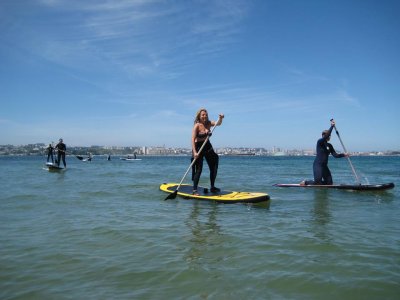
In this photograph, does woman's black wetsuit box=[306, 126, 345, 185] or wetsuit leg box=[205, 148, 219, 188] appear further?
woman's black wetsuit box=[306, 126, 345, 185]

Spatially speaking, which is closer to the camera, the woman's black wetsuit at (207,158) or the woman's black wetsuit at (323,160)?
the woman's black wetsuit at (207,158)

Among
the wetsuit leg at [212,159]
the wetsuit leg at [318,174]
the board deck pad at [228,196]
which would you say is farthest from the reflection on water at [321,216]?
the wetsuit leg at [212,159]

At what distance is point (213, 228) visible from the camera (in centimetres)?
635

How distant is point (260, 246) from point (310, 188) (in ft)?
28.9

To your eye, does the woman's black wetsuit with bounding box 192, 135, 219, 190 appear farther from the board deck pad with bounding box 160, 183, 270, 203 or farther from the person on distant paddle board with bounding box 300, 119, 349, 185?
the person on distant paddle board with bounding box 300, 119, 349, 185

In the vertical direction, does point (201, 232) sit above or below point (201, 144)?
below

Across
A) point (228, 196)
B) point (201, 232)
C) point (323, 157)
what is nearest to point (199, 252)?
point (201, 232)

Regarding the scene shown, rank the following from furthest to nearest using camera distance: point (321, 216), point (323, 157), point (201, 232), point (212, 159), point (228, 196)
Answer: point (323, 157) < point (212, 159) < point (228, 196) < point (321, 216) < point (201, 232)

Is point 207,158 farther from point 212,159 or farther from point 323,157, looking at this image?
point 323,157

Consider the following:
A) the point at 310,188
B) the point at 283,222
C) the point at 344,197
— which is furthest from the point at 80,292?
the point at 310,188

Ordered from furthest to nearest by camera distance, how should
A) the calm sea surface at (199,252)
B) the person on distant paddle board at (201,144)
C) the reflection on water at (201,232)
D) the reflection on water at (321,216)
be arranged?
the person on distant paddle board at (201,144), the reflection on water at (321,216), the reflection on water at (201,232), the calm sea surface at (199,252)

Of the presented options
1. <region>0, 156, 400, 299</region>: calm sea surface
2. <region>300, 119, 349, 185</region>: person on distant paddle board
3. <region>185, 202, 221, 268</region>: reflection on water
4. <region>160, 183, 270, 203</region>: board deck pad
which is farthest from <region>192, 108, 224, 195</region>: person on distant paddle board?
<region>300, 119, 349, 185</region>: person on distant paddle board

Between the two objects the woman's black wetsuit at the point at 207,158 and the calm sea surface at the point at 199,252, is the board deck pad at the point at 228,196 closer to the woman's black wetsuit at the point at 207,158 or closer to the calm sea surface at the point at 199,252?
the calm sea surface at the point at 199,252

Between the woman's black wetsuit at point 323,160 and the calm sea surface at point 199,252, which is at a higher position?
the woman's black wetsuit at point 323,160
